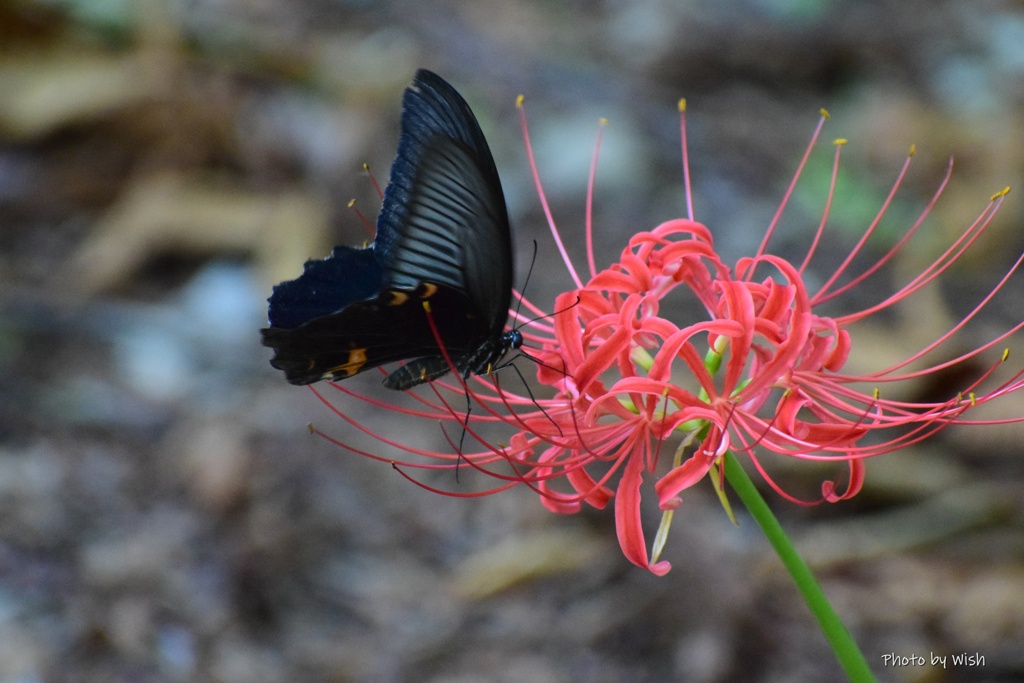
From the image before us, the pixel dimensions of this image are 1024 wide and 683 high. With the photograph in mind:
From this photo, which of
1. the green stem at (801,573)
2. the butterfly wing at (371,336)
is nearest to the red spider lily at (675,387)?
the green stem at (801,573)

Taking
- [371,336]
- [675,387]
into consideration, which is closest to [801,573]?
[675,387]

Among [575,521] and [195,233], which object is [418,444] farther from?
[195,233]

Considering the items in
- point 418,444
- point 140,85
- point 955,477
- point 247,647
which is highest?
point 140,85

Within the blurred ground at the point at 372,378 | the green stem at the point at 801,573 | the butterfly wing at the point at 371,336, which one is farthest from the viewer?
the blurred ground at the point at 372,378

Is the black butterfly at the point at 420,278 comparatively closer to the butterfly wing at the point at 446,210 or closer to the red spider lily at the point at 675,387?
the butterfly wing at the point at 446,210

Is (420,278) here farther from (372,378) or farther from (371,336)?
(372,378)

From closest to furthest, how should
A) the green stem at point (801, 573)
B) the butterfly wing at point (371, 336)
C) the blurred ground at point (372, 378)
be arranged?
1. the green stem at point (801, 573)
2. the butterfly wing at point (371, 336)
3. the blurred ground at point (372, 378)

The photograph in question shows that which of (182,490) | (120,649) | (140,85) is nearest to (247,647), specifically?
(120,649)
